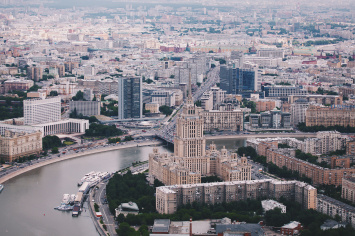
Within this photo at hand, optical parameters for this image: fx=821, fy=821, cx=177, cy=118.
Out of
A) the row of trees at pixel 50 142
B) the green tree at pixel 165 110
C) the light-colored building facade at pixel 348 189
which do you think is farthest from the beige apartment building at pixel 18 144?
the light-colored building facade at pixel 348 189

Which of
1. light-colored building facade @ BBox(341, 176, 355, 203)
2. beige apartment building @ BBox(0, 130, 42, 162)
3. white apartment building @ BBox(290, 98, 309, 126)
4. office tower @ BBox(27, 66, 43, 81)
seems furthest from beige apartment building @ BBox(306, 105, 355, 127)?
office tower @ BBox(27, 66, 43, 81)

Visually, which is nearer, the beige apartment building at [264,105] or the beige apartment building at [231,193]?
the beige apartment building at [231,193]

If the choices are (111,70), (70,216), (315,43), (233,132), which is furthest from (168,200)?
(315,43)

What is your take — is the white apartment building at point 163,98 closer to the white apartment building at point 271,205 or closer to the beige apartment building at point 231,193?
the beige apartment building at point 231,193

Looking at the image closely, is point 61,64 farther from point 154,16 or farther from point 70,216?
point 154,16

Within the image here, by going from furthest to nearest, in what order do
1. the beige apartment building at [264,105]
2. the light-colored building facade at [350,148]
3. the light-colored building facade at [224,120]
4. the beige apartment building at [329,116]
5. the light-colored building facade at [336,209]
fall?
the beige apartment building at [264,105]
the beige apartment building at [329,116]
the light-colored building facade at [224,120]
the light-colored building facade at [350,148]
the light-colored building facade at [336,209]
